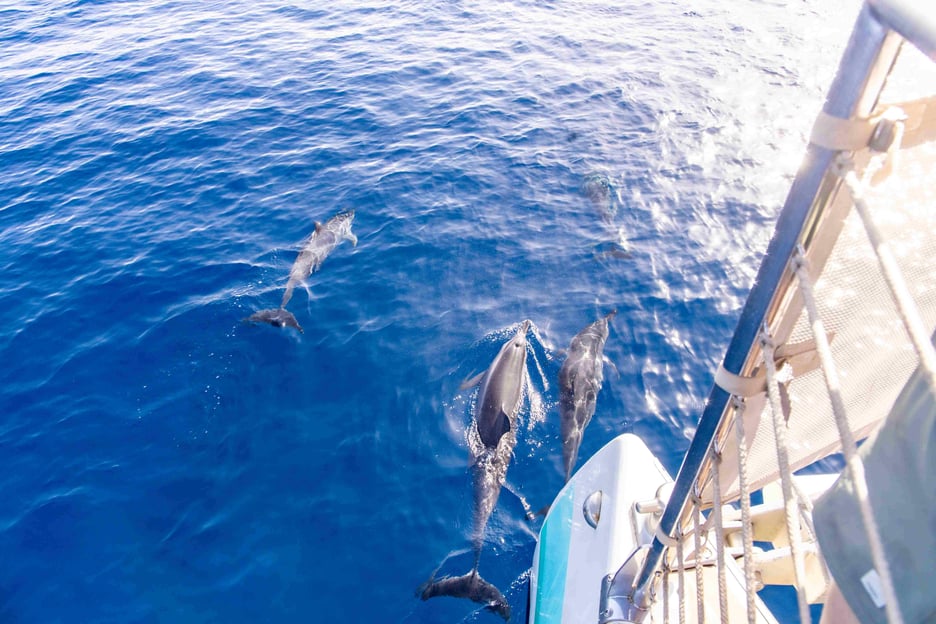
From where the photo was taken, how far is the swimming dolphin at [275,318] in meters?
11.3

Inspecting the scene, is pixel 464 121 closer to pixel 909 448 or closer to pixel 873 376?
pixel 873 376

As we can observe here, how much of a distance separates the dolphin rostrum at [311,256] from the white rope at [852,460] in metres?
10.1

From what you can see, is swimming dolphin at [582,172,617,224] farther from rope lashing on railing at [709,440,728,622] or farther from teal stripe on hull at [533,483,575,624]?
rope lashing on railing at [709,440,728,622]

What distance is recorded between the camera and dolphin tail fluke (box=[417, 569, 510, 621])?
7.42 meters

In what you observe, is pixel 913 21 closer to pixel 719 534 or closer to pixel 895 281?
pixel 895 281

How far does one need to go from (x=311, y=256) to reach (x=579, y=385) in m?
6.69

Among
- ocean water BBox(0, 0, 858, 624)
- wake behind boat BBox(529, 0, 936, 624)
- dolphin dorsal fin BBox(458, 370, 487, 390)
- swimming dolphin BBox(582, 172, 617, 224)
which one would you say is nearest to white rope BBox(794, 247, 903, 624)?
wake behind boat BBox(529, 0, 936, 624)

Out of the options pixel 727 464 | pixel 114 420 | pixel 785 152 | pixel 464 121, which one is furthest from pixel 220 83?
pixel 727 464

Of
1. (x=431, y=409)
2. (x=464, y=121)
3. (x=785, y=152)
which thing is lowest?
(x=431, y=409)

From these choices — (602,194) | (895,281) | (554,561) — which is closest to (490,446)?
(554,561)

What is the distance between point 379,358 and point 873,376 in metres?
8.45

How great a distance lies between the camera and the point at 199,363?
35.1ft

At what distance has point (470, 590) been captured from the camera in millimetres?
7547

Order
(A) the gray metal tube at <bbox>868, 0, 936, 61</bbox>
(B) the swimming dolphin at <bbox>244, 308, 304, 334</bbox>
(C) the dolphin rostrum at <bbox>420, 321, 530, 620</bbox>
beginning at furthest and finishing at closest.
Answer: (B) the swimming dolphin at <bbox>244, 308, 304, 334</bbox>
(C) the dolphin rostrum at <bbox>420, 321, 530, 620</bbox>
(A) the gray metal tube at <bbox>868, 0, 936, 61</bbox>
